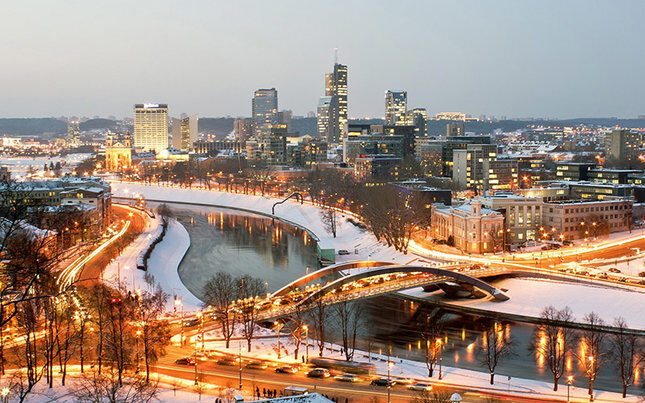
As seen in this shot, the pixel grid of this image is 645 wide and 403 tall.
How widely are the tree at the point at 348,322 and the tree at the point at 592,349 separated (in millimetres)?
6051

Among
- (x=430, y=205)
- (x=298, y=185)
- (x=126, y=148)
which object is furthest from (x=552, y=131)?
(x=430, y=205)

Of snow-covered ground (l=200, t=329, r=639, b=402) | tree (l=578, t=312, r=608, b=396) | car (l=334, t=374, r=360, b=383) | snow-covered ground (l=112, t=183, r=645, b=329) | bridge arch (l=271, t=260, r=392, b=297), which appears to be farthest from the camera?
bridge arch (l=271, t=260, r=392, b=297)

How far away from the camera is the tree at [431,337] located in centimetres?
1973

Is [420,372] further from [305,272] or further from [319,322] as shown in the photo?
[305,272]

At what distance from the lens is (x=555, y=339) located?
789 inches

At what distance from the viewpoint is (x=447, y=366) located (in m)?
20.3

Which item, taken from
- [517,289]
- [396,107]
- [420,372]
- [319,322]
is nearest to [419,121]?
[396,107]

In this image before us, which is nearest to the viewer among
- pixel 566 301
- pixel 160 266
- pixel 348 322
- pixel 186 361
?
pixel 186 361

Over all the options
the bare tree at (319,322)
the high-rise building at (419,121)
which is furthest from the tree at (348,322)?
the high-rise building at (419,121)

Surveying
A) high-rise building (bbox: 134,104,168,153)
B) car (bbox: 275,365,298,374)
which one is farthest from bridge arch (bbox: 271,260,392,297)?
high-rise building (bbox: 134,104,168,153)

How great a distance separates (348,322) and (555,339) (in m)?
7.13

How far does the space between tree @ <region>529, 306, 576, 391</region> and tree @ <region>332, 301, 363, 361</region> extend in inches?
206

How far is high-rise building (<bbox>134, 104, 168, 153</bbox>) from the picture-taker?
547 ft

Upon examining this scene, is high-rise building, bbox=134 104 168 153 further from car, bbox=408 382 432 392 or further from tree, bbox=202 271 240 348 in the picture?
car, bbox=408 382 432 392
